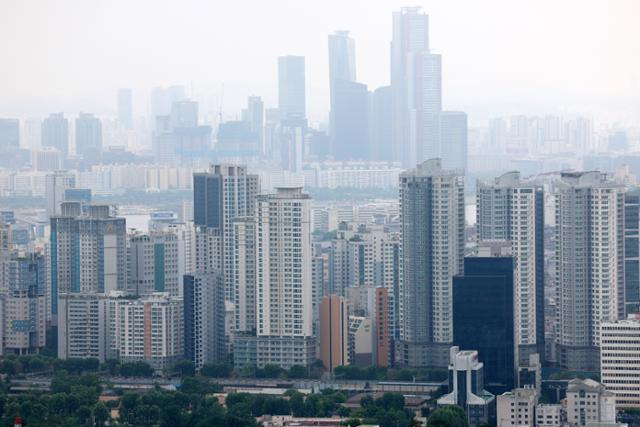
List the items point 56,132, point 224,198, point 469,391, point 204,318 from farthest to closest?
point 56,132 → point 224,198 → point 204,318 → point 469,391

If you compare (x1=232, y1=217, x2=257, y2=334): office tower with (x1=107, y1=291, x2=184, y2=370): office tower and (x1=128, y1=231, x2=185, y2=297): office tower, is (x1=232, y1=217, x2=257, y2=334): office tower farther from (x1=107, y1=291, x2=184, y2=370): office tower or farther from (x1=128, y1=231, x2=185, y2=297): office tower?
(x1=128, y1=231, x2=185, y2=297): office tower

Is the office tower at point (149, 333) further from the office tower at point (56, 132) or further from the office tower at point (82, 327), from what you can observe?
the office tower at point (56, 132)

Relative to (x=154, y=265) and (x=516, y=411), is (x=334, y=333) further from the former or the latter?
(x=516, y=411)

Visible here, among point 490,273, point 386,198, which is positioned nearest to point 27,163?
point 386,198

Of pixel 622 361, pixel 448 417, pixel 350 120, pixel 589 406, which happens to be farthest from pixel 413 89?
pixel 448 417

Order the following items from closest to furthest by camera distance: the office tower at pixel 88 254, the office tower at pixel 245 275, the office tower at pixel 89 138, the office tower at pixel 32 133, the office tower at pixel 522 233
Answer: the office tower at pixel 522 233, the office tower at pixel 245 275, the office tower at pixel 88 254, the office tower at pixel 32 133, the office tower at pixel 89 138

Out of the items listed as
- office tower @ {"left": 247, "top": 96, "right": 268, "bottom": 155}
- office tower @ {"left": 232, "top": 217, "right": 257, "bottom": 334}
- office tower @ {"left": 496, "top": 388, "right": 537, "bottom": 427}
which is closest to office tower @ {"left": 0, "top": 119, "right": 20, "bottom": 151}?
office tower @ {"left": 247, "top": 96, "right": 268, "bottom": 155}

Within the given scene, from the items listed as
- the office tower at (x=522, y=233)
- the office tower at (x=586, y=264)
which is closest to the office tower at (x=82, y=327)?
the office tower at (x=522, y=233)
